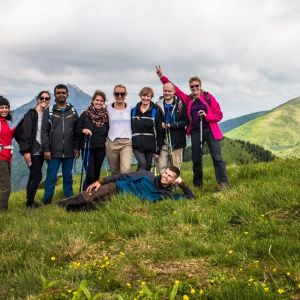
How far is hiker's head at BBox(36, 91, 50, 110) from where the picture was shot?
11.2m

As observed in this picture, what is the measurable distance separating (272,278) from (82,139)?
27.1 feet

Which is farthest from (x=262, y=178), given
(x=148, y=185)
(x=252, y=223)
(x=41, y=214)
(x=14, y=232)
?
(x=14, y=232)

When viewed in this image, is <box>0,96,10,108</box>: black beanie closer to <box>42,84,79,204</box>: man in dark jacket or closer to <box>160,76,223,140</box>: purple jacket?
<box>42,84,79,204</box>: man in dark jacket

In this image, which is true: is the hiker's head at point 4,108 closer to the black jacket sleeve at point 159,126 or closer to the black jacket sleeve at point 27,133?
the black jacket sleeve at point 27,133

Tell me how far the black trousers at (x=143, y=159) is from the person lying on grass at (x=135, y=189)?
143 cm

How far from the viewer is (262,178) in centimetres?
1093

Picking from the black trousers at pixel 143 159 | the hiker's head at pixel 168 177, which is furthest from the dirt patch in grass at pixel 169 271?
the black trousers at pixel 143 159

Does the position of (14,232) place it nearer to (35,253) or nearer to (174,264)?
(35,253)

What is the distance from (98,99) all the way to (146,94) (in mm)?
1470

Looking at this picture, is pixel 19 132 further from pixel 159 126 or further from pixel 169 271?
pixel 169 271

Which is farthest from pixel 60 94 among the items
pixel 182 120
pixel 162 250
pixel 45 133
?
pixel 162 250

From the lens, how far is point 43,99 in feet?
36.8

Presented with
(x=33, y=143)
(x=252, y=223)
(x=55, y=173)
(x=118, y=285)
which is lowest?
(x=118, y=285)

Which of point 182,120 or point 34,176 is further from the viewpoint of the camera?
point 182,120
